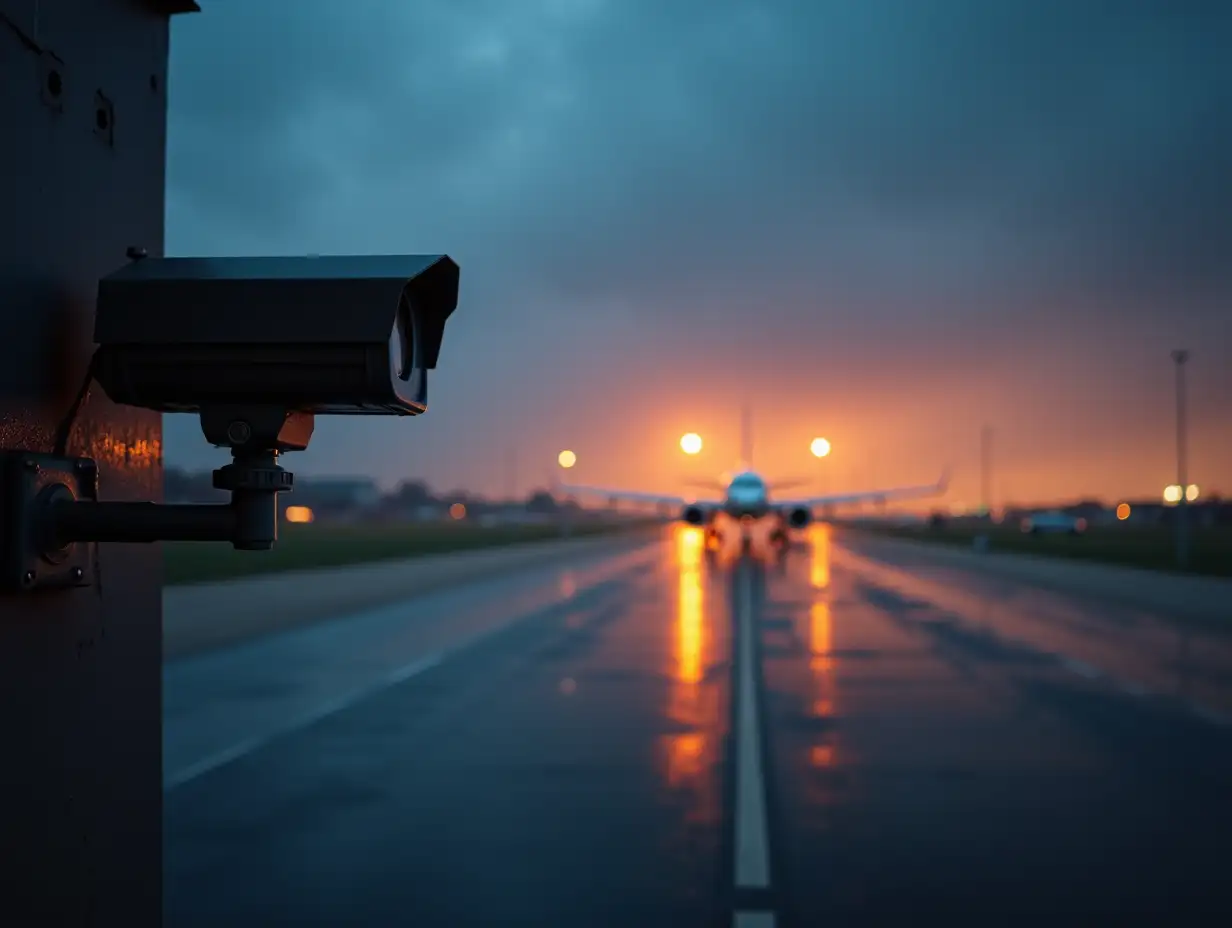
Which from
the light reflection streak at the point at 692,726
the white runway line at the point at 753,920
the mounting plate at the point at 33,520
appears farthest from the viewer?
the light reflection streak at the point at 692,726

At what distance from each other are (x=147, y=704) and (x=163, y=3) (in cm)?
169

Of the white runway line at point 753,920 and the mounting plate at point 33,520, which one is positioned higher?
the mounting plate at point 33,520

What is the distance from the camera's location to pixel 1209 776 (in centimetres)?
815

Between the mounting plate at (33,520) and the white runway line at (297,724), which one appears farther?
the white runway line at (297,724)

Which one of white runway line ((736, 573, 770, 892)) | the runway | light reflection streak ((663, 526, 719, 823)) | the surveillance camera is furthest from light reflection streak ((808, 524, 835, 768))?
the surveillance camera

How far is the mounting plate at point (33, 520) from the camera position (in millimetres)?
1912

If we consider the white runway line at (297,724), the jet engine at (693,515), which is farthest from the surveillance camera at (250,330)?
the jet engine at (693,515)

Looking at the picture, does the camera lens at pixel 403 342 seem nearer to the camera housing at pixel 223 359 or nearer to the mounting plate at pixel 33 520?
the camera housing at pixel 223 359

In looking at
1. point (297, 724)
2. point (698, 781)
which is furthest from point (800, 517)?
point (698, 781)

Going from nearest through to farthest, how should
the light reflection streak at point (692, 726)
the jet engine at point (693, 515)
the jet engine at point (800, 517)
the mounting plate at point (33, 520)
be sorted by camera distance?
the mounting plate at point (33, 520), the light reflection streak at point (692, 726), the jet engine at point (800, 517), the jet engine at point (693, 515)

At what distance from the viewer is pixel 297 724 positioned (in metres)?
10.1

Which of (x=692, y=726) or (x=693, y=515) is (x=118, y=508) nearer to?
(x=692, y=726)

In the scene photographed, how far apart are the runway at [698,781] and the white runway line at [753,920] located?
24 mm

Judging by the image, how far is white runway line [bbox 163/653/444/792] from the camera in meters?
8.30
